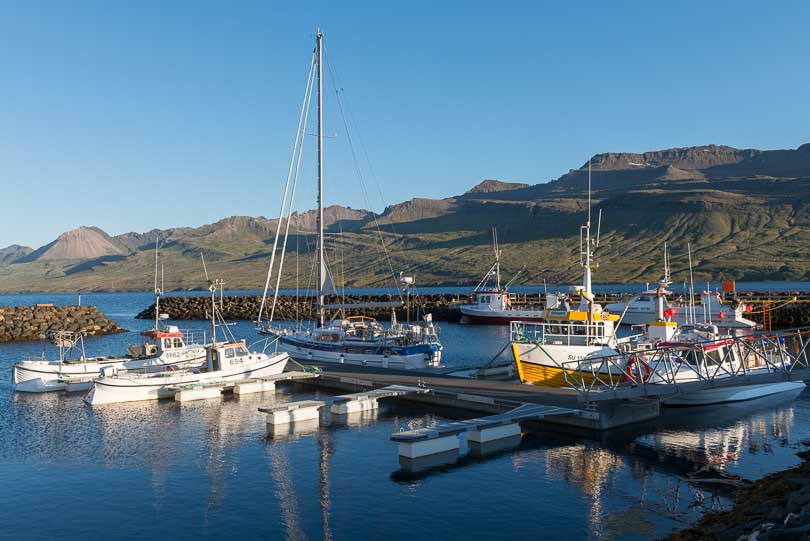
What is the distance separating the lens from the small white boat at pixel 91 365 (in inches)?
1752

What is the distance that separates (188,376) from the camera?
41.6 m

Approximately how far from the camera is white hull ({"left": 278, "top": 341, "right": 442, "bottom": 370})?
160 ft

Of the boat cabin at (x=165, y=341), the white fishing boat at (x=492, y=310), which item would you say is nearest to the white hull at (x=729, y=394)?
the boat cabin at (x=165, y=341)

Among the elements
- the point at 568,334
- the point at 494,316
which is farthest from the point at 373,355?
the point at 494,316

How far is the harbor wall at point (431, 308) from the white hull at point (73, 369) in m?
38.0

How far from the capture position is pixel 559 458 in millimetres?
26875

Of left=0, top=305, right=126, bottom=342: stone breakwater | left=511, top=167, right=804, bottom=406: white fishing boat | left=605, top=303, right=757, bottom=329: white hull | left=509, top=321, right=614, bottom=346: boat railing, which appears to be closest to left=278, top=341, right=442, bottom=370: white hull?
left=511, top=167, right=804, bottom=406: white fishing boat

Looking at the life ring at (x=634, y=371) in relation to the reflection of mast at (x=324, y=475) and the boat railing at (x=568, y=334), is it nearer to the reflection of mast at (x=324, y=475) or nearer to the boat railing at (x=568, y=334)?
the boat railing at (x=568, y=334)

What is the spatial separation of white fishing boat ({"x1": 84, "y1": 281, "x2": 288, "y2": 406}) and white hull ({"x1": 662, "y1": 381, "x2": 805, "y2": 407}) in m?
25.0

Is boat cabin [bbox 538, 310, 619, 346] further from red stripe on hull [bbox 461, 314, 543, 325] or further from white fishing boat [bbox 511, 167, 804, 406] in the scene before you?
red stripe on hull [bbox 461, 314, 543, 325]

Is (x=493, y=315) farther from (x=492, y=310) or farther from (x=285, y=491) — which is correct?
(x=285, y=491)

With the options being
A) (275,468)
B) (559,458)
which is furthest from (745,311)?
(275,468)

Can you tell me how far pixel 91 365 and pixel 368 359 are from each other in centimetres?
1906

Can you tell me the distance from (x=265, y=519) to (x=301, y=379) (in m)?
24.7
